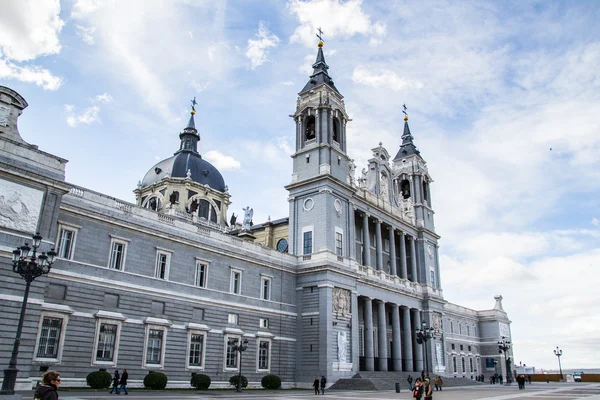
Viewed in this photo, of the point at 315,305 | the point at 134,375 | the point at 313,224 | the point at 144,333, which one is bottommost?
the point at 134,375

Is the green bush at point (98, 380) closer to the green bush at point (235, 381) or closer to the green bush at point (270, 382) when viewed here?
the green bush at point (235, 381)

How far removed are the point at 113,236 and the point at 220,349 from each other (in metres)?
11.6

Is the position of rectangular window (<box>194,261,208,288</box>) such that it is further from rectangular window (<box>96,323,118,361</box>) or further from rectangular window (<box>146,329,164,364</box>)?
rectangular window (<box>96,323,118,361</box>)

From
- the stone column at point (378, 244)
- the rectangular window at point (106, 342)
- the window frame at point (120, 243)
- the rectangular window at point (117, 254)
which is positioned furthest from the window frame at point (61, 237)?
the stone column at point (378, 244)

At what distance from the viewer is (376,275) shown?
53188mm

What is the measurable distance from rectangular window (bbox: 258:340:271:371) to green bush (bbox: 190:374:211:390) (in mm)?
7416

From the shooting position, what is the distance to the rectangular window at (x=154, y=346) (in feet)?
106

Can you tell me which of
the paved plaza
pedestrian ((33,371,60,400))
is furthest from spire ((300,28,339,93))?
pedestrian ((33,371,60,400))

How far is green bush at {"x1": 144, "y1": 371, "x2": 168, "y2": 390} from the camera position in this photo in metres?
30.4

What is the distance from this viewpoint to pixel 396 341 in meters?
54.4

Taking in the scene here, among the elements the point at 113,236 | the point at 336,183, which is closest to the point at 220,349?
the point at 113,236

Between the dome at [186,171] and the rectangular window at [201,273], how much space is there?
44271mm

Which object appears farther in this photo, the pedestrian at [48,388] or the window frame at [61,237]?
the window frame at [61,237]

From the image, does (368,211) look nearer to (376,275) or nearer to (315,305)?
(376,275)
